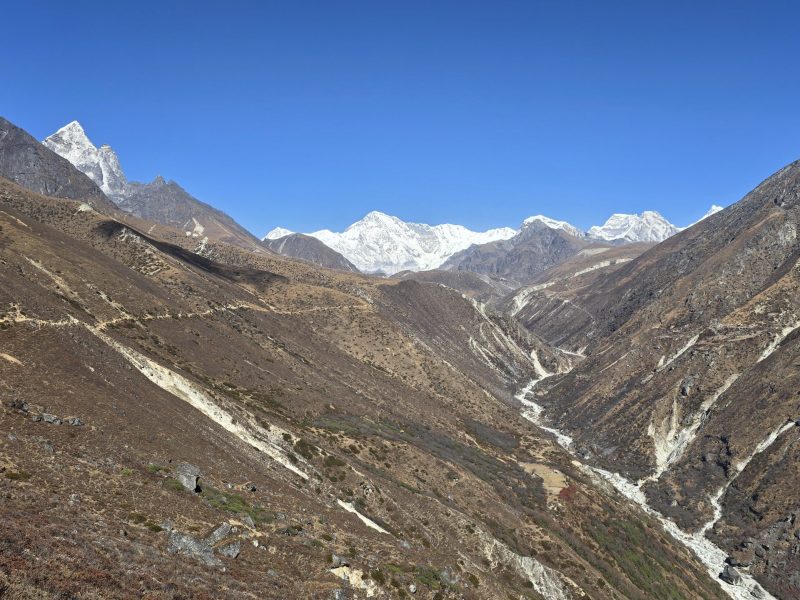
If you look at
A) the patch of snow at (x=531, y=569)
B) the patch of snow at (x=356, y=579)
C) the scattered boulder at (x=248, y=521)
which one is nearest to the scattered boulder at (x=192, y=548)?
the scattered boulder at (x=248, y=521)

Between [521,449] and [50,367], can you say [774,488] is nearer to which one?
[521,449]

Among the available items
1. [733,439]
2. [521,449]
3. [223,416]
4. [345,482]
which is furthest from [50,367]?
[733,439]

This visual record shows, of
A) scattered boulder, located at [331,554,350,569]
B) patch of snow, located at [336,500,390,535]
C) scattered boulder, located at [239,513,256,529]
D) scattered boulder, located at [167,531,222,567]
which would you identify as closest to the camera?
scattered boulder, located at [167,531,222,567]

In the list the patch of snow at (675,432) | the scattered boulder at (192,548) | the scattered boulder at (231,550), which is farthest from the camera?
the patch of snow at (675,432)

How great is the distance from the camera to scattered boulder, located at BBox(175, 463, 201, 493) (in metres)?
30.9

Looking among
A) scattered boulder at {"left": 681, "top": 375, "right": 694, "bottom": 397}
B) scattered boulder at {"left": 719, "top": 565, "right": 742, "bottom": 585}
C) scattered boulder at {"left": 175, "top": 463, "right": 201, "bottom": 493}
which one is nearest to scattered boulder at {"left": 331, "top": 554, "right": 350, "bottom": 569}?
scattered boulder at {"left": 175, "top": 463, "right": 201, "bottom": 493}

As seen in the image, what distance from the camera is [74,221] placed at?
12506cm

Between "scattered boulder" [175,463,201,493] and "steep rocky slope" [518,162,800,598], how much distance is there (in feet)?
Result: 258

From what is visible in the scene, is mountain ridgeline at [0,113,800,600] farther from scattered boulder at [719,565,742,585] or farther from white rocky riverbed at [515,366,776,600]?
white rocky riverbed at [515,366,776,600]

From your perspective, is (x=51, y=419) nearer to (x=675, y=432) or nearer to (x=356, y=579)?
(x=356, y=579)

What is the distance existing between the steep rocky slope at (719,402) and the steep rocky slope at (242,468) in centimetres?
1709

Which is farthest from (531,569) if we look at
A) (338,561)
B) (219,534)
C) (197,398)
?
(197,398)

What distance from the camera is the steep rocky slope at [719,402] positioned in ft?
276

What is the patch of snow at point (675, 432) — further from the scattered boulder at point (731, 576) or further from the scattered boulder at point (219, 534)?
the scattered boulder at point (219, 534)
